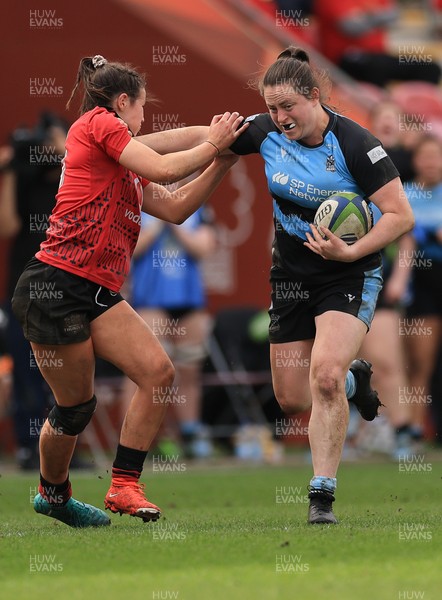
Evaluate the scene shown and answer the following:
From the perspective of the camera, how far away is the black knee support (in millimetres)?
6887

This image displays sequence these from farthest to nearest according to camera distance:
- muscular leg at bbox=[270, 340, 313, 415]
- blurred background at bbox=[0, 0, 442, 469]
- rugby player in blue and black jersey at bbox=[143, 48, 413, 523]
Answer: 1. blurred background at bbox=[0, 0, 442, 469]
2. muscular leg at bbox=[270, 340, 313, 415]
3. rugby player in blue and black jersey at bbox=[143, 48, 413, 523]

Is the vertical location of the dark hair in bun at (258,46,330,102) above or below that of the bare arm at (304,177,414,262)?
above

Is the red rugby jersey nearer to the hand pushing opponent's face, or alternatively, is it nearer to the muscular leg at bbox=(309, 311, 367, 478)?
the hand pushing opponent's face

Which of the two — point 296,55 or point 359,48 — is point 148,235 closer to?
point 296,55

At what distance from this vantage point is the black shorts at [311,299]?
712 centimetres

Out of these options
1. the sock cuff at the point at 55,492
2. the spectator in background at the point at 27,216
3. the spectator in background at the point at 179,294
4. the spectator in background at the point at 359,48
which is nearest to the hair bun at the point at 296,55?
the sock cuff at the point at 55,492

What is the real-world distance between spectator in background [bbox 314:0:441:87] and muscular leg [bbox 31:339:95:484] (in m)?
9.91

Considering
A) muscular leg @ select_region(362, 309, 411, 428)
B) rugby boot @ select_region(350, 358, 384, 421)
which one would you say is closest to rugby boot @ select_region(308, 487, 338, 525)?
rugby boot @ select_region(350, 358, 384, 421)

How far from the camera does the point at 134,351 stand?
22.6ft

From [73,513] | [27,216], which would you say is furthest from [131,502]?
[27,216]

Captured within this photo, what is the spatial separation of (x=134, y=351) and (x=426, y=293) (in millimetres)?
6309

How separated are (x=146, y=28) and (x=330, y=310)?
6862 mm

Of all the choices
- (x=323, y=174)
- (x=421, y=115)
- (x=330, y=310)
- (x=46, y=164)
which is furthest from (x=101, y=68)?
(x=421, y=115)

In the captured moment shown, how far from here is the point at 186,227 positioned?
12.1 meters
